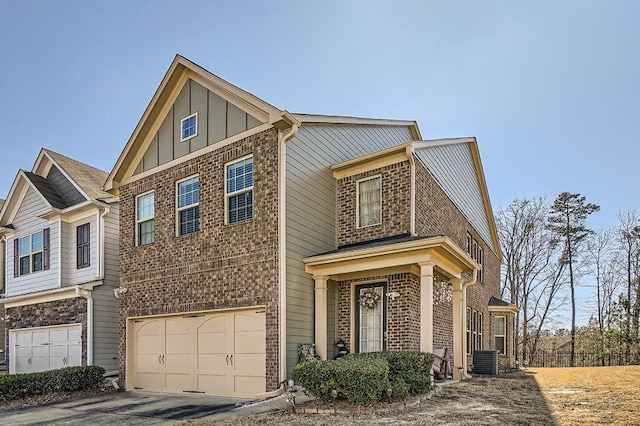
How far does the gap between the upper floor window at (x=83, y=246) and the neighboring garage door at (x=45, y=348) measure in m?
2.10

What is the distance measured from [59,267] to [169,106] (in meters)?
7.52

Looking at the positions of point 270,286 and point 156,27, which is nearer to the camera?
point 270,286

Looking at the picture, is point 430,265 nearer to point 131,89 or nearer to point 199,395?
point 199,395

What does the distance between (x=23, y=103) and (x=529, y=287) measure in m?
30.4

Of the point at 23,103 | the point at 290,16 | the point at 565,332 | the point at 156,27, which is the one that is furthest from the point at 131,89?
the point at 565,332

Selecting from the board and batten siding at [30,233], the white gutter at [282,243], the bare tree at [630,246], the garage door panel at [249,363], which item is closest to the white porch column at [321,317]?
the white gutter at [282,243]

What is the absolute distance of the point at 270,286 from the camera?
11.5 metres

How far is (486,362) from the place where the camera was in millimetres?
17344

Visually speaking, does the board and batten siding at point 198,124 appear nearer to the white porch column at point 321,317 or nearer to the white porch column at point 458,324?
the white porch column at point 321,317

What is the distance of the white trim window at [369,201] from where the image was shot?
43.2ft

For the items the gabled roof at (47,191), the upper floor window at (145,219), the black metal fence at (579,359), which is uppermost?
the gabled roof at (47,191)

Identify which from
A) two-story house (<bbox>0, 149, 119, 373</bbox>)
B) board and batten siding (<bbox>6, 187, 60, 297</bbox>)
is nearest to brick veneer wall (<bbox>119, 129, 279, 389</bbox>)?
two-story house (<bbox>0, 149, 119, 373</bbox>)

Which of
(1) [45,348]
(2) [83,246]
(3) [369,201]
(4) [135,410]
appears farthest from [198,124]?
(1) [45,348]

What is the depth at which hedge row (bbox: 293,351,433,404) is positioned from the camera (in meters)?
8.88
